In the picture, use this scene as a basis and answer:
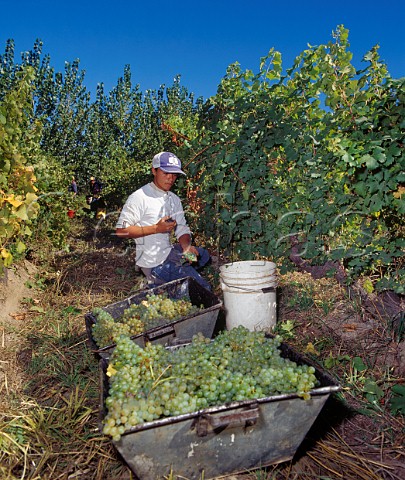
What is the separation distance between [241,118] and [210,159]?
560 millimetres

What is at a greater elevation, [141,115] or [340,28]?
[141,115]

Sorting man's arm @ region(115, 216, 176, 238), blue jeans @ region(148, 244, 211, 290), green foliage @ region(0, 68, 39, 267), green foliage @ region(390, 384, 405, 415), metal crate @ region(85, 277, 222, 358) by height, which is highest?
green foliage @ region(0, 68, 39, 267)

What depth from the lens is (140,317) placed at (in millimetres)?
3430

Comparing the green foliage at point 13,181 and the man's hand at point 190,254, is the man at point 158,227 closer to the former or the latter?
the man's hand at point 190,254

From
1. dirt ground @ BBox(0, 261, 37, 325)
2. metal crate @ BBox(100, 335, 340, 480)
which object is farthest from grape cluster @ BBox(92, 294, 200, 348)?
dirt ground @ BBox(0, 261, 37, 325)

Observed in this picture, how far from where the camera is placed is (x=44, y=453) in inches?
98.3

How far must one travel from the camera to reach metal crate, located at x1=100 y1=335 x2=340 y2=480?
1.92m

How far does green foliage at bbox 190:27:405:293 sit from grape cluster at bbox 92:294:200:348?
1333 millimetres

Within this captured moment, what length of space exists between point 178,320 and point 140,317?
0.43m

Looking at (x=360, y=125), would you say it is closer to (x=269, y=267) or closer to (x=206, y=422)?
(x=269, y=267)

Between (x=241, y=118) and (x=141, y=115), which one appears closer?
(x=241, y=118)

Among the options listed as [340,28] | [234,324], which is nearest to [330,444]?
[234,324]

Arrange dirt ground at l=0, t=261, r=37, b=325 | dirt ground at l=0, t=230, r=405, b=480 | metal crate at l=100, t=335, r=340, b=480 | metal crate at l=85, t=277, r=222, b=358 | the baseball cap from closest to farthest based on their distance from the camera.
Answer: metal crate at l=100, t=335, r=340, b=480
dirt ground at l=0, t=230, r=405, b=480
metal crate at l=85, t=277, r=222, b=358
the baseball cap
dirt ground at l=0, t=261, r=37, b=325

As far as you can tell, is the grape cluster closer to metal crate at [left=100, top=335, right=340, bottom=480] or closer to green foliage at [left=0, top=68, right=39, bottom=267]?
metal crate at [left=100, top=335, right=340, bottom=480]
